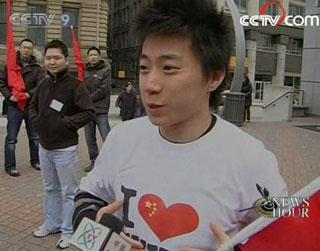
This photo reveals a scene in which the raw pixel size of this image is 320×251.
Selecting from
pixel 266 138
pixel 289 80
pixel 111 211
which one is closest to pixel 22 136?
pixel 266 138

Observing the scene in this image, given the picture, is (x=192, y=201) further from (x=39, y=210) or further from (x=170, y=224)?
(x=39, y=210)

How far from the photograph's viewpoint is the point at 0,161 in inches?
248

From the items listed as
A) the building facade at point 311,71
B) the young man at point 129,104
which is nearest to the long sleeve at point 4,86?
the young man at point 129,104

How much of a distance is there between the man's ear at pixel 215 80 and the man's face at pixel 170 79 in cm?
4

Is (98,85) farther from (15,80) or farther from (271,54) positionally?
(271,54)

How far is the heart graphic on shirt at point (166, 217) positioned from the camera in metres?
1.25

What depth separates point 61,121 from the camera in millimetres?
3375

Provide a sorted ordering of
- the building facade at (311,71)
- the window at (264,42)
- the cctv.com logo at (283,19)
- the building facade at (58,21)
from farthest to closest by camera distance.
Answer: the window at (264,42) < the building facade at (58,21) < the building facade at (311,71) < the cctv.com logo at (283,19)

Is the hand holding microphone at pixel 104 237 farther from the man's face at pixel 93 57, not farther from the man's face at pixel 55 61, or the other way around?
the man's face at pixel 93 57

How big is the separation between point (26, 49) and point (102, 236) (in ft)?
14.8

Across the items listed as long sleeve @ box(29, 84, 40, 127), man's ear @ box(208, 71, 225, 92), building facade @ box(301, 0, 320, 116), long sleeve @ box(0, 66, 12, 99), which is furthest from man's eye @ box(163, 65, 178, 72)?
building facade @ box(301, 0, 320, 116)

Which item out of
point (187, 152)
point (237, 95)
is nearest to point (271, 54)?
point (237, 95)

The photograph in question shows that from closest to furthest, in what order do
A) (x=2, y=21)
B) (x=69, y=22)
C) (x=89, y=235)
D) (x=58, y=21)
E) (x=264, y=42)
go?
(x=89, y=235)
(x=2, y=21)
(x=58, y=21)
(x=69, y=22)
(x=264, y=42)

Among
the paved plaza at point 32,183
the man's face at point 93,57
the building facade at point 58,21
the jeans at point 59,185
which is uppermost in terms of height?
the building facade at point 58,21
